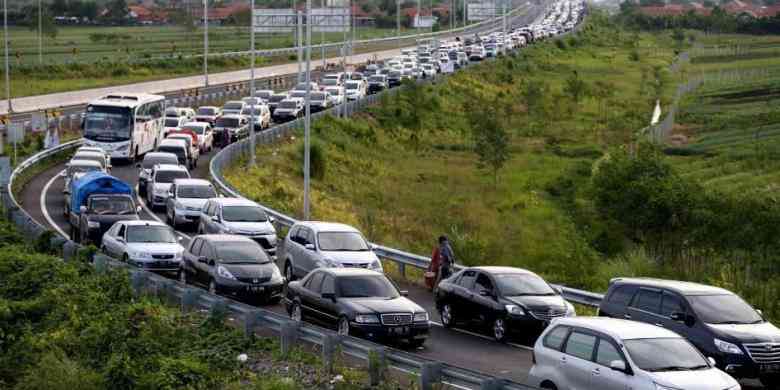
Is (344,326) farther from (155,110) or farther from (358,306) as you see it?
(155,110)

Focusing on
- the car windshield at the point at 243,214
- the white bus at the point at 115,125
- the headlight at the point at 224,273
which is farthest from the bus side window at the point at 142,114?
the headlight at the point at 224,273

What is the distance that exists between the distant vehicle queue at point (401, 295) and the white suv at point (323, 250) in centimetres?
4

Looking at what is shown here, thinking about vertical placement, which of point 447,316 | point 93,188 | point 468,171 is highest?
point 93,188

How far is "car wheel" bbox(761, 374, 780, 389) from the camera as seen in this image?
18750mm

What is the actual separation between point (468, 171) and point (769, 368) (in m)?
48.8

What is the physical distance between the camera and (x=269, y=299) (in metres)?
26.2

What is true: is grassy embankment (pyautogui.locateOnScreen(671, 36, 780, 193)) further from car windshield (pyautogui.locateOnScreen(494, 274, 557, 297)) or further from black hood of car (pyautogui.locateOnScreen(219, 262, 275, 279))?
black hood of car (pyautogui.locateOnScreen(219, 262, 275, 279))

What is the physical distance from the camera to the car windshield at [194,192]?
3872cm

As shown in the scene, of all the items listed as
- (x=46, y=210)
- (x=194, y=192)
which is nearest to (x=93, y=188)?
(x=194, y=192)

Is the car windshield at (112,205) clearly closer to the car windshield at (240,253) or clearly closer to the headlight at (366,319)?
the car windshield at (240,253)

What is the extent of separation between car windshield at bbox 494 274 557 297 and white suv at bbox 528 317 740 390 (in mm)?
5773

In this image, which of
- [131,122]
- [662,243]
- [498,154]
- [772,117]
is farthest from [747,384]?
[772,117]

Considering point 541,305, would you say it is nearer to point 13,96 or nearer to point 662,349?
point 662,349

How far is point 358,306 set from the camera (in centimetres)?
2183
